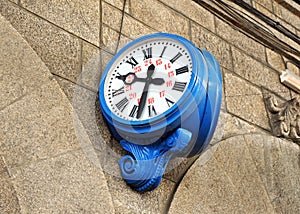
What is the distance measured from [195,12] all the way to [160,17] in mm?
399

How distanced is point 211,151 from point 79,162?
100 cm

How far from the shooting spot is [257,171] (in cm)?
407

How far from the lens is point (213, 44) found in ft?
14.4

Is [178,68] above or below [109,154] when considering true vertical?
above

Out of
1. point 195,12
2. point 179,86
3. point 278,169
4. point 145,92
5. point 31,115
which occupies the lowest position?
point 278,169

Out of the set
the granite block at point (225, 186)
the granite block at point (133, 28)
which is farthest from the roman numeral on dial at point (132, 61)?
the granite block at point (225, 186)

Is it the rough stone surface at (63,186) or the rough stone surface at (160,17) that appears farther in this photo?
the rough stone surface at (160,17)

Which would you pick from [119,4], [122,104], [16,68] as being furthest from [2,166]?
[119,4]

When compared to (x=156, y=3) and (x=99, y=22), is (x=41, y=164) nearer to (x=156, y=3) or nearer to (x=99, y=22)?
(x=99, y=22)

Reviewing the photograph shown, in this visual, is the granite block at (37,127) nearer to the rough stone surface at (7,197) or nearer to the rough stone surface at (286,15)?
the rough stone surface at (7,197)

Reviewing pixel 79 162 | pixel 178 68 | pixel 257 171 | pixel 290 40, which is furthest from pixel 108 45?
pixel 290 40

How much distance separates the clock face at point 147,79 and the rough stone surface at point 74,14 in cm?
26

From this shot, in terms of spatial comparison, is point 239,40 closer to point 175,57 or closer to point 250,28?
point 250,28

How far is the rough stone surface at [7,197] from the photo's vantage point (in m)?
2.79
